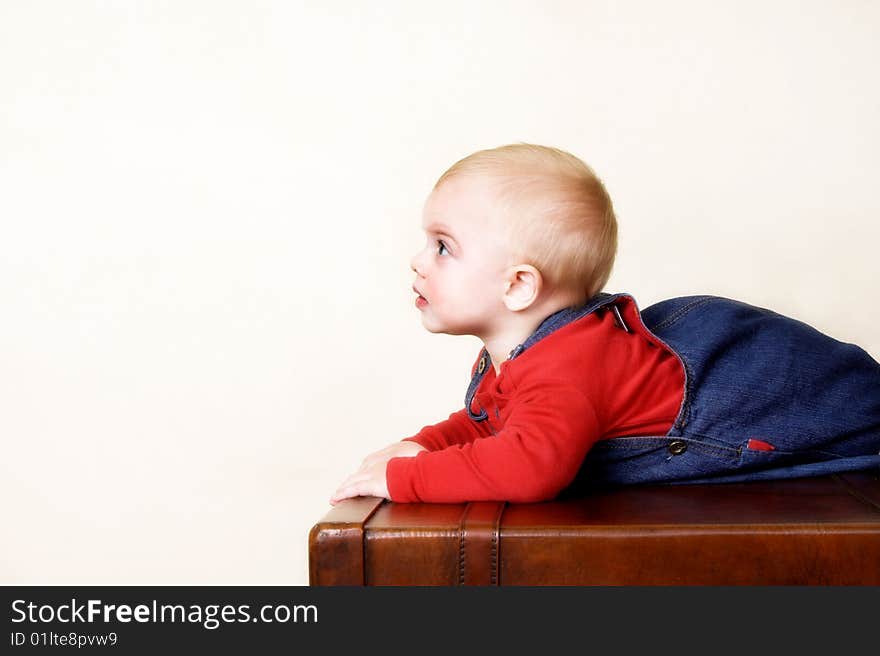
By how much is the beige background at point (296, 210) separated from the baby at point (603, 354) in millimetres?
657

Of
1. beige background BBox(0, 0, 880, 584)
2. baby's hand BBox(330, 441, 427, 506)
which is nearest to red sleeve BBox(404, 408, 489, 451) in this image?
baby's hand BBox(330, 441, 427, 506)

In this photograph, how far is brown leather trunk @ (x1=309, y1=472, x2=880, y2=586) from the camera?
1134mm

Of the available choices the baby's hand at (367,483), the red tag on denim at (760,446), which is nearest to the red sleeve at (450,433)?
the baby's hand at (367,483)

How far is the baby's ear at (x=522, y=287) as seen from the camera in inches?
53.2

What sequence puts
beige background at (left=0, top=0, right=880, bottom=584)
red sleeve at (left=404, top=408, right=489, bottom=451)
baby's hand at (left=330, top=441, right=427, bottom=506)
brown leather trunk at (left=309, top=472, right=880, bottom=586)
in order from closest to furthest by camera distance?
1. brown leather trunk at (left=309, top=472, right=880, bottom=586)
2. baby's hand at (left=330, top=441, right=427, bottom=506)
3. red sleeve at (left=404, top=408, right=489, bottom=451)
4. beige background at (left=0, top=0, right=880, bottom=584)

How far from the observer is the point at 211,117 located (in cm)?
220

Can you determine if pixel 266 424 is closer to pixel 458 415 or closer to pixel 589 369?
pixel 458 415

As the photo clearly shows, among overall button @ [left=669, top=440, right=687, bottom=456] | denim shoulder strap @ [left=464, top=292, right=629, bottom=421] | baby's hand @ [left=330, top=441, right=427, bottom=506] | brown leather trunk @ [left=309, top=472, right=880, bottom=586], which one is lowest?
brown leather trunk @ [left=309, top=472, right=880, bottom=586]

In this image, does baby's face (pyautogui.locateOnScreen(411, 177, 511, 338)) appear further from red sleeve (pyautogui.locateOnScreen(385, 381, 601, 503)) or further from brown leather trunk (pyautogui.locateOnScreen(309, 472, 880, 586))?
brown leather trunk (pyautogui.locateOnScreen(309, 472, 880, 586))

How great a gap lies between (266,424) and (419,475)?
1.06 m

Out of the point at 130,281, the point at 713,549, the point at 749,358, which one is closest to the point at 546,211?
the point at 749,358

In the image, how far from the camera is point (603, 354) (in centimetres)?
133

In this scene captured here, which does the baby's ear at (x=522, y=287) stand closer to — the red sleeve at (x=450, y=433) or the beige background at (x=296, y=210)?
the red sleeve at (x=450, y=433)

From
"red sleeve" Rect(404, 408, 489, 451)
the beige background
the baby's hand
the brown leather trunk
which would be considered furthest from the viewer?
the beige background
